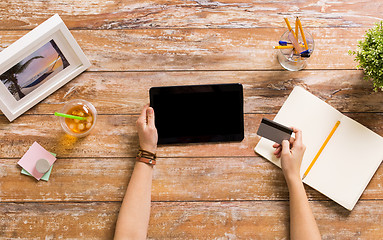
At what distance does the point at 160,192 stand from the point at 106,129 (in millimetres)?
334

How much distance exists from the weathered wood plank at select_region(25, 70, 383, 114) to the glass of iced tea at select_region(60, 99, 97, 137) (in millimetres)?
33

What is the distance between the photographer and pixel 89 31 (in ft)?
4.25

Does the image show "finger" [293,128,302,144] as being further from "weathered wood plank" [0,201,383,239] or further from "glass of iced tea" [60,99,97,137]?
"glass of iced tea" [60,99,97,137]

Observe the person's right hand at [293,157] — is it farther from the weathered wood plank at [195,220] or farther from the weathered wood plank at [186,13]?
the weathered wood plank at [186,13]

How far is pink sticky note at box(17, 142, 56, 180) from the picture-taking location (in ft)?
4.01

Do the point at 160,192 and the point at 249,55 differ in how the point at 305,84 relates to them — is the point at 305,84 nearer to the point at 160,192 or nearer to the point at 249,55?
the point at 249,55

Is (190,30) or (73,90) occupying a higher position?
(190,30)

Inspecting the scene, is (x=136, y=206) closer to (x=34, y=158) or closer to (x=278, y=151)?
(x=34, y=158)

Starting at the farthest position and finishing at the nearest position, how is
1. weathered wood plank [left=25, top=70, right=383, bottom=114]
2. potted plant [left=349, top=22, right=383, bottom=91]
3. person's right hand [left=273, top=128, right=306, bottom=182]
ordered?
weathered wood plank [left=25, top=70, right=383, bottom=114] < person's right hand [left=273, top=128, right=306, bottom=182] < potted plant [left=349, top=22, right=383, bottom=91]

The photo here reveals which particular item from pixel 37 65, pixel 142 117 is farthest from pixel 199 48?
pixel 37 65

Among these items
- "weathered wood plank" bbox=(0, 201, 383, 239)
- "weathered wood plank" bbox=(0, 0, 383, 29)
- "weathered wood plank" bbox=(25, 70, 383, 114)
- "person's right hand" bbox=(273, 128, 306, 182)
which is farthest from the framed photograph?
"person's right hand" bbox=(273, 128, 306, 182)

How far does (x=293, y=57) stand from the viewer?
1224mm

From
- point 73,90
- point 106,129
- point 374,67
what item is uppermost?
point 374,67

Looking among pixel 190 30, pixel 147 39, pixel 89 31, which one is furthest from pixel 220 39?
pixel 89 31
